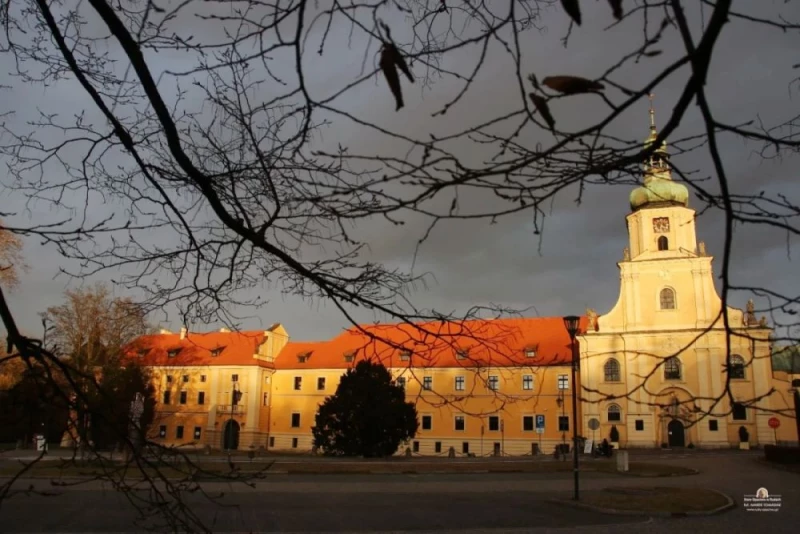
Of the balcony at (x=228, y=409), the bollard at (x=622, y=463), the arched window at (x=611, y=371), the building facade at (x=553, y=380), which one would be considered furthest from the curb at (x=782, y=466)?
the balcony at (x=228, y=409)

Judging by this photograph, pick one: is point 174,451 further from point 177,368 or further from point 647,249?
point 177,368

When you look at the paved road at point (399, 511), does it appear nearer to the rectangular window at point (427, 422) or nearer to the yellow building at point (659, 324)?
the yellow building at point (659, 324)

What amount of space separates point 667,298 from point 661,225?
216 inches

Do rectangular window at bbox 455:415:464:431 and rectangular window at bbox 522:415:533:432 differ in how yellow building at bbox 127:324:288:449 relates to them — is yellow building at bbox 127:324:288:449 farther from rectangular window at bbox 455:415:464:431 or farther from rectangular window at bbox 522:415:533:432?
rectangular window at bbox 522:415:533:432

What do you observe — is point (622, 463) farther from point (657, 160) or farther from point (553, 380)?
point (657, 160)

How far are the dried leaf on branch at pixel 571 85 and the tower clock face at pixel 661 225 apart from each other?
52573 millimetres

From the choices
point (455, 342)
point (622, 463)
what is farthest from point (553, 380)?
point (455, 342)

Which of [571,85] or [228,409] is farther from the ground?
[571,85]

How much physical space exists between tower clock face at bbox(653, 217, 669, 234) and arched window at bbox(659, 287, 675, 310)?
444cm

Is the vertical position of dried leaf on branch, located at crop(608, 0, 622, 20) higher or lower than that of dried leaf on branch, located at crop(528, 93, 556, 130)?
higher

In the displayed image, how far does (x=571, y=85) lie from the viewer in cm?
166

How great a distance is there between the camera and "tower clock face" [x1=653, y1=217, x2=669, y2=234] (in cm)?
5081

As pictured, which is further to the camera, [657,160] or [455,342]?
[455,342]

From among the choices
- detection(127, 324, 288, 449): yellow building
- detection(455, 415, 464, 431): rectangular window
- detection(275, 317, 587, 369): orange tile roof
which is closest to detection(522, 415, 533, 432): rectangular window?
detection(455, 415, 464, 431): rectangular window
